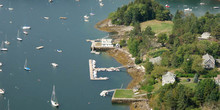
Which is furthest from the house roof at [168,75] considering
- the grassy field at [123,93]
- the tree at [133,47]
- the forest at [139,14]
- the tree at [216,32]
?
the forest at [139,14]

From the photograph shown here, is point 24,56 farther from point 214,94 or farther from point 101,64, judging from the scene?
point 214,94

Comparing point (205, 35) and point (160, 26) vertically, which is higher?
point (205, 35)

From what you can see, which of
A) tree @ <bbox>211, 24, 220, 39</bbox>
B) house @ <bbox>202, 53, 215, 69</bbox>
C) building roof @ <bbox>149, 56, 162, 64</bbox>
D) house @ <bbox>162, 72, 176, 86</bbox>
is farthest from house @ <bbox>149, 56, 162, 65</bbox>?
tree @ <bbox>211, 24, 220, 39</bbox>

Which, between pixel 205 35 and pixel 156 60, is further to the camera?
pixel 205 35

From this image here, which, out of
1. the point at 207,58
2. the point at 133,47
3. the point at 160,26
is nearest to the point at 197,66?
the point at 207,58

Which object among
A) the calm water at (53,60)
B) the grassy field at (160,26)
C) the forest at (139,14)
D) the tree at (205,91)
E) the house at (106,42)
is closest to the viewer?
the tree at (205,91)

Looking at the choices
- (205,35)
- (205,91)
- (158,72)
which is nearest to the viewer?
(205,91)

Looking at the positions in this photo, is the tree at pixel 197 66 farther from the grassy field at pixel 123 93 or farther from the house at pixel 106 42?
the house at pixel 106 42

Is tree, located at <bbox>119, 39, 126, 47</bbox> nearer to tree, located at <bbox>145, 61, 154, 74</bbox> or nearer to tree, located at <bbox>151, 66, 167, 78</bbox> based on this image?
tree, located at <bbox>145, 61, 154, 74</bbox>

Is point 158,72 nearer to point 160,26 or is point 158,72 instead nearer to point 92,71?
point 92,71
